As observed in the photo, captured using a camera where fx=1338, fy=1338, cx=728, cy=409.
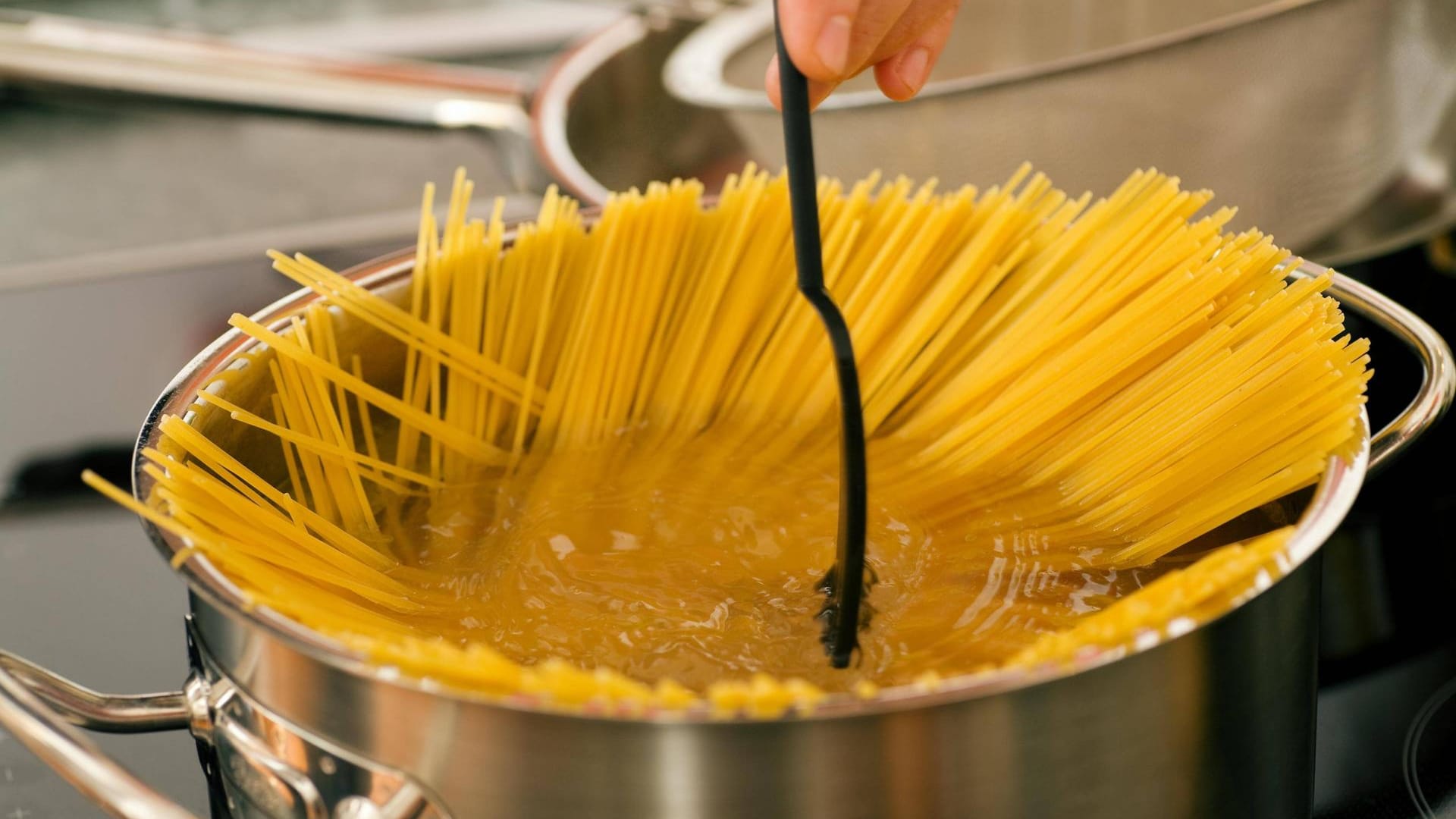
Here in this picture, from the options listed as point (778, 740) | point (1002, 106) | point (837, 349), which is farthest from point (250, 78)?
point (778, 740)

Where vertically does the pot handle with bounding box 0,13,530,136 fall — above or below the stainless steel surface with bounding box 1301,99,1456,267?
above

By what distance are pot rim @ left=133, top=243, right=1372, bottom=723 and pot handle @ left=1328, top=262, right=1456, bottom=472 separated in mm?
38

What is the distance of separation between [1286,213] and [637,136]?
1.37 ft

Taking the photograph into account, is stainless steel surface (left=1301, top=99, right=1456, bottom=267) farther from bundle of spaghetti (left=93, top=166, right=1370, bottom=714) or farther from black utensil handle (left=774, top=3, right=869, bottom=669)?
black utensil handle (left=774, top=3, right=869, bottom=669)

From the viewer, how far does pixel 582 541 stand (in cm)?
47

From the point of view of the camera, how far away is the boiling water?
1.30ft

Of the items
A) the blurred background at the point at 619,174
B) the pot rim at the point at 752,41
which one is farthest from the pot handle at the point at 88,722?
the pot rim at the point at 752,41

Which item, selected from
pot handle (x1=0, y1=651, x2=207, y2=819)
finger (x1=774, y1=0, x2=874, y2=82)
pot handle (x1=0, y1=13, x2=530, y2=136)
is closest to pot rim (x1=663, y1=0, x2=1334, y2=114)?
pot handle (x1=0, y1=13, x2=530, y2=136)

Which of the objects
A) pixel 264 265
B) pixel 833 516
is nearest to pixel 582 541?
pixel 833 516

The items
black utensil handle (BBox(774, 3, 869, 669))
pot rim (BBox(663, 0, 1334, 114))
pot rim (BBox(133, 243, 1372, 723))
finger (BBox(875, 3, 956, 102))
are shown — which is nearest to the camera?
pot rim (BBox(133, 243, 1372, 723))

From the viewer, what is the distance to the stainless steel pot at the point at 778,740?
0.27m

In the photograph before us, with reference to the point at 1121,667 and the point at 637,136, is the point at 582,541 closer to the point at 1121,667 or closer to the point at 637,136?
the point at 1121,667

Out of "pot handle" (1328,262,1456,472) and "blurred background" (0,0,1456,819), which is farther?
"blurred background" (0,0,1456,819)

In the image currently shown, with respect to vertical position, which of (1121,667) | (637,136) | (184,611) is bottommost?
(184,611)
